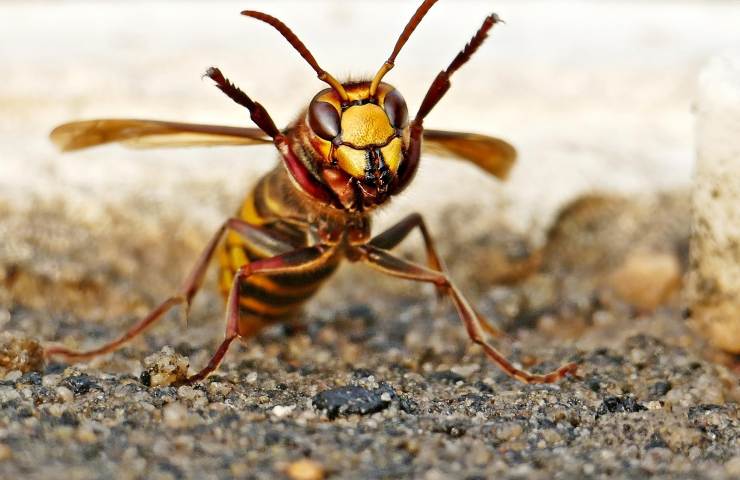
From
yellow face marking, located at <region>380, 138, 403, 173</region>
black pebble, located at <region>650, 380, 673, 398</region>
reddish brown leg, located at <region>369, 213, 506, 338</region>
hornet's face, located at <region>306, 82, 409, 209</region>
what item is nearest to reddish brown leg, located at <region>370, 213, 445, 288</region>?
reddish brown leg, located at <region>369, 213, 506, 338</region>

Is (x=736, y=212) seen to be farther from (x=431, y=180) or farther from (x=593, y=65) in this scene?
(x=593, y=65)

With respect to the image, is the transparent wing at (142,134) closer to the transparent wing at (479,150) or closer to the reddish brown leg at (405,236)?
the reddish brown leg at (405,236)

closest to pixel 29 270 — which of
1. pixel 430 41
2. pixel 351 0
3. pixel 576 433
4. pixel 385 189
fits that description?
pixel 385 189

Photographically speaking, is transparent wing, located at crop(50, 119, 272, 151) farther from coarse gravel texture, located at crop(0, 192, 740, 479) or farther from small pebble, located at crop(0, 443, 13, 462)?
small pebble, located at crop(0, 443, 13, 462)

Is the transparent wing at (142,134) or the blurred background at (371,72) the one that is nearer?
the transparent wing at (142,134)

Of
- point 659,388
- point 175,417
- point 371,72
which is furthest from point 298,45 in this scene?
point 371,72

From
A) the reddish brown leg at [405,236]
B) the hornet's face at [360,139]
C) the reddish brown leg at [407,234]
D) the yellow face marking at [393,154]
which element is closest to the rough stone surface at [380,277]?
the reddish brown leg at [407,234]
